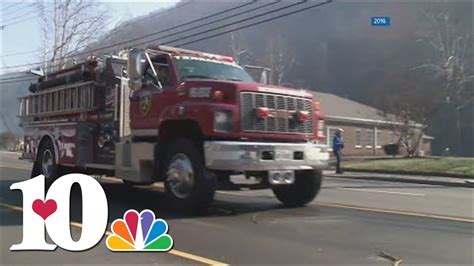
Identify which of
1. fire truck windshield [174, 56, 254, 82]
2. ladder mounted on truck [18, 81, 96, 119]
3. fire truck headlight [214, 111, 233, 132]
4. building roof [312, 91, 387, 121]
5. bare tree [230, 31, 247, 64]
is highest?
bare tree [230, 31, 247, 64]

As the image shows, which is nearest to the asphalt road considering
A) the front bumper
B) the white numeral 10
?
the white numeral 10

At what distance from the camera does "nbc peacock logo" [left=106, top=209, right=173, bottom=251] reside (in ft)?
21.5

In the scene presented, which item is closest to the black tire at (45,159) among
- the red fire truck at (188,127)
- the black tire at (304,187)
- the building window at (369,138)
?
the red fire truck at (188,127)

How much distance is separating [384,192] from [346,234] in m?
7.39

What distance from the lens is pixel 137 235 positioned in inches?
257

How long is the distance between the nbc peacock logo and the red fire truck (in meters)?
2.35

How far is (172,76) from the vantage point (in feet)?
33.3

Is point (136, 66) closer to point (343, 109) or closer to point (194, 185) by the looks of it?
point (194, 185)

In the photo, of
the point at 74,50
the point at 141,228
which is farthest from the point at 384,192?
the point at 74,50

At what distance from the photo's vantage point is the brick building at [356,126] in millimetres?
44000

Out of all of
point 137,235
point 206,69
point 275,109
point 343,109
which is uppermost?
point 343,109

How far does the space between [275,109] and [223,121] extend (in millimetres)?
1006

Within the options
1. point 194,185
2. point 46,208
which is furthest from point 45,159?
point 46,208

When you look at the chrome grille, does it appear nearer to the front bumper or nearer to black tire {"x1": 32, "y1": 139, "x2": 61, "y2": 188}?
the front bumper
